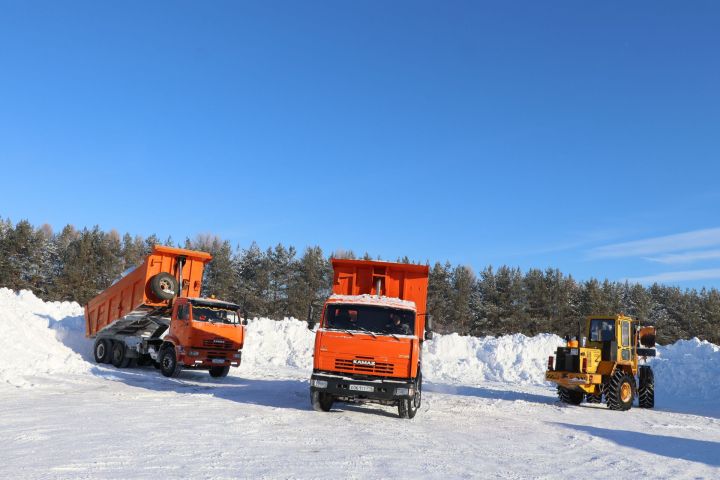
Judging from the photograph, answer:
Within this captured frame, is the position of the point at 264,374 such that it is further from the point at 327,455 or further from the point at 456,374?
the point at 327,455

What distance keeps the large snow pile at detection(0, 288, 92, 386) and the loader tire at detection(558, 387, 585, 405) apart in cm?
1560

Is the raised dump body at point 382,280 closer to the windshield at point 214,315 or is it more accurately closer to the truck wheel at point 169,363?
the windshield at point 214,315

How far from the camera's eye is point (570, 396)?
733 inches

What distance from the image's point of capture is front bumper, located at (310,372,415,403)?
1193 centimetres

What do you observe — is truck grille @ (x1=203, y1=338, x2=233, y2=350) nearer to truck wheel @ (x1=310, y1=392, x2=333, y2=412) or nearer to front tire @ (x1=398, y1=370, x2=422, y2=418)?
truck wheel @ (x1=310, y1=392, x2=333, y2=412)

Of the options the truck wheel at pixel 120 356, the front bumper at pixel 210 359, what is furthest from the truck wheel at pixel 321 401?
the truck wheel at pixel 120 356

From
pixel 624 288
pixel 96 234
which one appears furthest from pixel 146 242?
pixel 624 288

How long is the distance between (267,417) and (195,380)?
840cm

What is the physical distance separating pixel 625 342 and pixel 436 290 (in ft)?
114

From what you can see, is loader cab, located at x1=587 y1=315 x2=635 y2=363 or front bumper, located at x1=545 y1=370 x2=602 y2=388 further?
loader cab, located at x1=587 y1=315 x2=635 y2=363

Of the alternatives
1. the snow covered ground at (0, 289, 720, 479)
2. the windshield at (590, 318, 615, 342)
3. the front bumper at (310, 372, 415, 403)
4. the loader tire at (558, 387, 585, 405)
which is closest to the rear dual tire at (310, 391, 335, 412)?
the snow covered ground at (0, 289, 720, 479)

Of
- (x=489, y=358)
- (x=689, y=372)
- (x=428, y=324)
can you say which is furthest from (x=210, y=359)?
(x=689, y=372)

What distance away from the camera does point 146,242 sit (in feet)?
219

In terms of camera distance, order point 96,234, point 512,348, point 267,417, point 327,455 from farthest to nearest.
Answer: point 96,234
point 512,348
point 267,417
point 327,455
